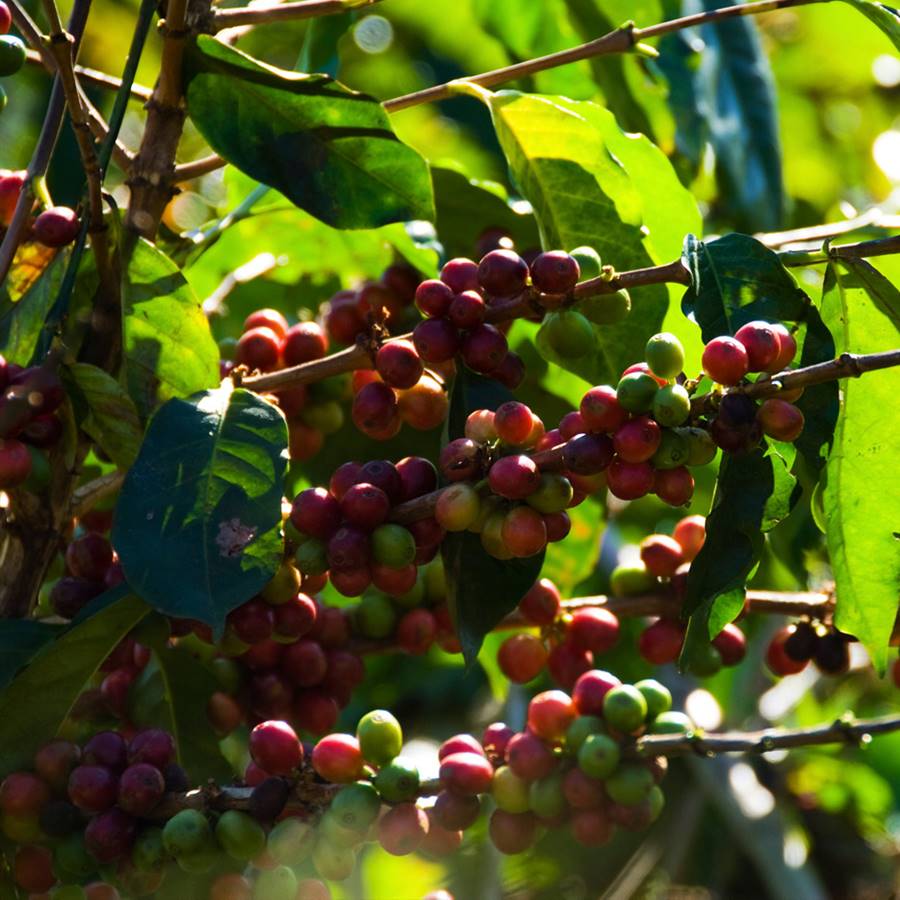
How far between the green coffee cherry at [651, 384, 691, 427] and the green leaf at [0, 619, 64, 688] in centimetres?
55

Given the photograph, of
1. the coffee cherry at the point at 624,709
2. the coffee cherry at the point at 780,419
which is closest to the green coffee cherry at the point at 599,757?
the coffee cherry at the point at 624,709

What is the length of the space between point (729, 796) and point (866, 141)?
1.55 m

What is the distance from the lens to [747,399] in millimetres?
1042

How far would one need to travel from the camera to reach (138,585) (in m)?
1.04

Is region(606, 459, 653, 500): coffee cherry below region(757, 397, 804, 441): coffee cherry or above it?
below

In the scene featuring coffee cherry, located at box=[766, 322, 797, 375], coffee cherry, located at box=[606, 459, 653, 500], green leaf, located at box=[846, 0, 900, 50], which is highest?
green leaf, located at box=[846, 0, 900, 50]

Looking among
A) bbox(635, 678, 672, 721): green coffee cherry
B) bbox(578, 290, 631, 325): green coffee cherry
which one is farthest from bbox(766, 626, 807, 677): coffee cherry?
bbox(578, 290, 631, 325): green coffee cherry

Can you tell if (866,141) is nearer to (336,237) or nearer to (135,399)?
(336,237)

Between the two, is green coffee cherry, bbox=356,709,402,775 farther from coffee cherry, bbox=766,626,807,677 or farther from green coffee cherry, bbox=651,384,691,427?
coffee cherry, bbox=766,626,807,677

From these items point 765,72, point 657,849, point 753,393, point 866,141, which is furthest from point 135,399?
point 866,141

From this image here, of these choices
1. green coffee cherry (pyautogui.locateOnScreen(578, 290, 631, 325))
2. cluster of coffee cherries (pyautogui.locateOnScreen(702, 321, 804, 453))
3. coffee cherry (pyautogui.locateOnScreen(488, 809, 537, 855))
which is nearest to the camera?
cluster of coffee cherries (pyautogui.locateOnScreen(702, 321, 804, 453))

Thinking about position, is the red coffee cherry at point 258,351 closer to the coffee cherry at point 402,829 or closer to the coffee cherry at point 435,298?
the coffee cherry at point 435,298

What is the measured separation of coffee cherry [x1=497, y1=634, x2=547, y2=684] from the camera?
4.95 feet

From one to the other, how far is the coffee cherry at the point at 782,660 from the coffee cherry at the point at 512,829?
0.34 metres
